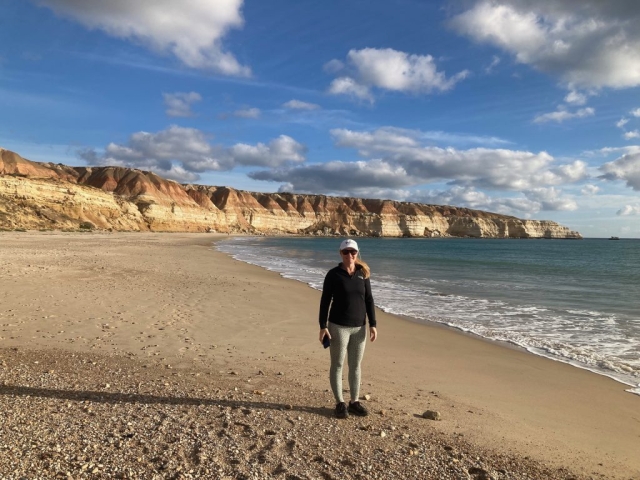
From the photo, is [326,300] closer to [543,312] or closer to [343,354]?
[343,354]

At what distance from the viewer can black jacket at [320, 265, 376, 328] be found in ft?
14.4

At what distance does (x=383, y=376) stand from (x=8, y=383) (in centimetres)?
456

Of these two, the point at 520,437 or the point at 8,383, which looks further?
the point at 8,383

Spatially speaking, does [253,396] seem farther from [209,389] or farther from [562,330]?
[562,330]

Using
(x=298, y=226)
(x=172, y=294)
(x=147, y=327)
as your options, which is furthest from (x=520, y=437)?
(x=298, y=226)

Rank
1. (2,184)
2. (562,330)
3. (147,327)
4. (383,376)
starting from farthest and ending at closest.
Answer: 1. (2,184)
2. (562,330)
3. (147,327)
4. (383,376)

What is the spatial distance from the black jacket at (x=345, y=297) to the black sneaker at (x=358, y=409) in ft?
2.73

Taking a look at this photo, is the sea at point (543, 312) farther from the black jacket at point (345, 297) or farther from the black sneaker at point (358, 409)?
the black jacket at point (345, 297)

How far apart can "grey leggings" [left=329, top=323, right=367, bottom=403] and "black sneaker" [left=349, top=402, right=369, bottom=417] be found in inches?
2.4

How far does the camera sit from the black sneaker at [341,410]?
4.25m

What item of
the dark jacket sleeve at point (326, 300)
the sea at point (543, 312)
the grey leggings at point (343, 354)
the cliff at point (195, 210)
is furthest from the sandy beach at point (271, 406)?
the cliff at point (195, 210)

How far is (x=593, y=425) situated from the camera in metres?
4.52

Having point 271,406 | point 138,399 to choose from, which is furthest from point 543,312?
point 138,399

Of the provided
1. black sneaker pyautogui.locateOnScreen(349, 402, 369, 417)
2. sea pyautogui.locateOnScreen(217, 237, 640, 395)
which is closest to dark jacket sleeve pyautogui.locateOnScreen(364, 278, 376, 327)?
black sneaker pyautogui.locateOnScreen(349, 402, 369, 417)
